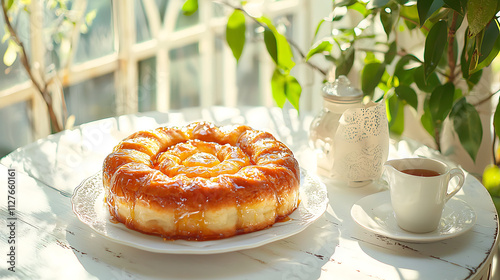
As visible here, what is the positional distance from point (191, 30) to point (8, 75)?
0.86 m

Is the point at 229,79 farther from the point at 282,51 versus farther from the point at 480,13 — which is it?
the point at 480,13

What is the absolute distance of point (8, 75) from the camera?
1956 millimetres

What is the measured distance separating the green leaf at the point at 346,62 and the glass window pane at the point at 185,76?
1.30 m

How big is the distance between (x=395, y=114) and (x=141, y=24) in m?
1.30

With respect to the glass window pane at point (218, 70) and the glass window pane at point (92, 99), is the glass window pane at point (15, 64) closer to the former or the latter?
the glass window pane at point (92, 99)

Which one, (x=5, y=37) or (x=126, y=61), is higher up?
(x=5, y=37)

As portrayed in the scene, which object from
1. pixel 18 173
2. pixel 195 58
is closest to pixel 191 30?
pixel 195 58

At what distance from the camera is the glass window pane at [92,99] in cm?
221

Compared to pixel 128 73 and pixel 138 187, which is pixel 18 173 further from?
pixel 128 73

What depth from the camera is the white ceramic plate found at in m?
0.91

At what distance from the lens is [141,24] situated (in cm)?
236

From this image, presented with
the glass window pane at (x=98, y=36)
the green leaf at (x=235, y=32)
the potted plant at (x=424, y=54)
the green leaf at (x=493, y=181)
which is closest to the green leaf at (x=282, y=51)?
the potted plant at (x=424, y=54)

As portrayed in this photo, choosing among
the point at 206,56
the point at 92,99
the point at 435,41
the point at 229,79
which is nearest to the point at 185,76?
the point at 206,56

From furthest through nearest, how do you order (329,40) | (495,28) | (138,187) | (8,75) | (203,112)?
(8,75)
(203,112)
(329,40)
(495,28)
(138,187)
